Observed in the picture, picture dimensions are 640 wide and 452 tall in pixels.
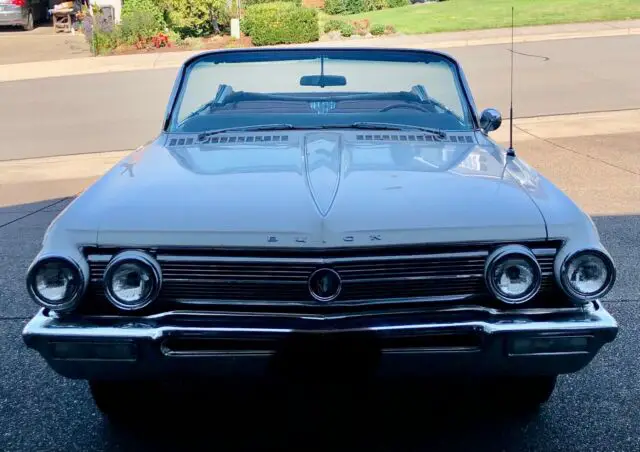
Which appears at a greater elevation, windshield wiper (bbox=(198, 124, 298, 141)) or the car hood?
windshield wiper (bbox=(198, 124, 298, 141))

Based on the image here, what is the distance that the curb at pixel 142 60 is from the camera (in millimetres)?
19156

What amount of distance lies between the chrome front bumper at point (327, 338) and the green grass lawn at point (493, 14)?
786 inches

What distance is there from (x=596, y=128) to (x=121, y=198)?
30.6ft

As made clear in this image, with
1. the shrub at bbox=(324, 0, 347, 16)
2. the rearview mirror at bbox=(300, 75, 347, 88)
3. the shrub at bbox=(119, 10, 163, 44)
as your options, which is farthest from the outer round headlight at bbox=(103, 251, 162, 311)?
the shrub at bbox=(324, 0, 347, 16)

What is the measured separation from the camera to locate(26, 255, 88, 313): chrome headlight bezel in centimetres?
314

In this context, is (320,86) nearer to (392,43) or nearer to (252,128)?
(252,128)

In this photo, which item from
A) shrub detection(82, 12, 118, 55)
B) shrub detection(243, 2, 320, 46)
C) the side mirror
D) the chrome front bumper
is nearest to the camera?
the chrome front bumper

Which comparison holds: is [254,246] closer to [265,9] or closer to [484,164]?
[484,164]

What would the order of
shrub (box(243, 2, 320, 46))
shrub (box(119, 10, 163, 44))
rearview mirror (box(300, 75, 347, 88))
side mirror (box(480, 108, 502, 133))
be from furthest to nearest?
shrub (box(119, 10, 163, 44)) < shrub (box(243, 2, 320, 46)) < rearview mirror (box(300, 75, 347, 88)) < side mirror (box(480, 108, 502, 133))

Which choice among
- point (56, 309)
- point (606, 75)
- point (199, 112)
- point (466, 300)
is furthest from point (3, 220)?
point (606, 75)

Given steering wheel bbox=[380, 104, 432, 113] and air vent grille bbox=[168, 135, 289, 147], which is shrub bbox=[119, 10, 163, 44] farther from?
air vent grille bbox=[168, 135, 289, 147]

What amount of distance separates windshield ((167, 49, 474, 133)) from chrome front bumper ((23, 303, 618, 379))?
172 cm

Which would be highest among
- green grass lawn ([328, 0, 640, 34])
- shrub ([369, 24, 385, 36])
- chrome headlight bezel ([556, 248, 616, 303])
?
green grass lawn ([328, 0, 640, 34])

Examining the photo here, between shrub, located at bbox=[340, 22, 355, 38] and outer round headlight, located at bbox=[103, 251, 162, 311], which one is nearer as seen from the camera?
outer round headlight, located at bbox=[103, 251, 162, 311]
